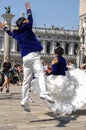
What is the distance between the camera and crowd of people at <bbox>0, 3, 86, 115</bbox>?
7.74 metres

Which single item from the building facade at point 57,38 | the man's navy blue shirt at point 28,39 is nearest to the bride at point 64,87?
the man's navy blue shirt at point 28,39

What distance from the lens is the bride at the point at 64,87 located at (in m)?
8.36

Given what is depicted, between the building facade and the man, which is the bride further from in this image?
the building facade

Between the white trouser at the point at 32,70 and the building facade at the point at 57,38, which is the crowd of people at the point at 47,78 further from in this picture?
the building facade at the point at 57,38

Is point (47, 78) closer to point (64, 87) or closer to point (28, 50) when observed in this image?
point (64, 87)

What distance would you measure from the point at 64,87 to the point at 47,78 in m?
0.38

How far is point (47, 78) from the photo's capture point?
8.58 meters

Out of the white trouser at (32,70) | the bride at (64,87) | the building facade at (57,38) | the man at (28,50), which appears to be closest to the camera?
the white trouser at (32,70)

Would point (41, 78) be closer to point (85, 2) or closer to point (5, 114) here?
point (5, 114)

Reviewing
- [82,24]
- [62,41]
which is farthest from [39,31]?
[82,24]

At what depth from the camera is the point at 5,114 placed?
8.33 m

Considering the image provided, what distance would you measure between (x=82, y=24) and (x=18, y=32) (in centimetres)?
7300

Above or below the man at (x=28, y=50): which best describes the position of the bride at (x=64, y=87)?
below

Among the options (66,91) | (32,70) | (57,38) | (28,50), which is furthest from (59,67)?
(57,38)
